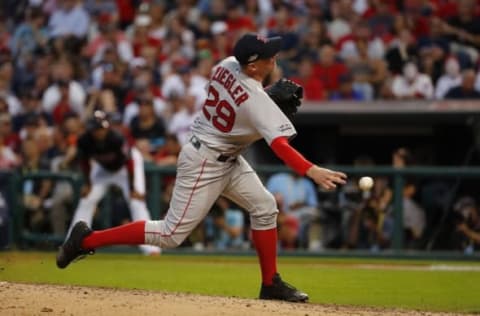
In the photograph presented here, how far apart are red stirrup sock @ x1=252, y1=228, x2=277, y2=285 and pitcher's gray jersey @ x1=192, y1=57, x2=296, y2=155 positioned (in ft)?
1.94

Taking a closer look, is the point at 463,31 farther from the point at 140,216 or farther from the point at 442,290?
the point at 442,290

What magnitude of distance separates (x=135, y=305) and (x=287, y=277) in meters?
3.55

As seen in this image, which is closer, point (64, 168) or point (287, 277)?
point (287, 277)

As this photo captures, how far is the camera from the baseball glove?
7.45 m

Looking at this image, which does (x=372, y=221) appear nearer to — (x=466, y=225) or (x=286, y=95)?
(x=466, y=225)

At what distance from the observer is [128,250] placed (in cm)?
1323

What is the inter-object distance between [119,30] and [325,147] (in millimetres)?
4369

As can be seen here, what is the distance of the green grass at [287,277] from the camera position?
333 inches

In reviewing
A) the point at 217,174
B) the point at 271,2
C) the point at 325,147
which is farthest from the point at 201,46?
the point at 217,174

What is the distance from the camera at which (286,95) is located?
7449 mm

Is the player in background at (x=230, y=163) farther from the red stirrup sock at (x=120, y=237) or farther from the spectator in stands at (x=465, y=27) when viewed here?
the spectator in stands at (x=465, y=27)

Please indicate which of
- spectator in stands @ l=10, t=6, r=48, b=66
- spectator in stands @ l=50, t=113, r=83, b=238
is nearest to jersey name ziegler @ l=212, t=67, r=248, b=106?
spectator in stands @ l=50, t=113, r=83, b=238

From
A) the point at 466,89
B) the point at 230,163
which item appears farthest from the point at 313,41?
the point at 230,163

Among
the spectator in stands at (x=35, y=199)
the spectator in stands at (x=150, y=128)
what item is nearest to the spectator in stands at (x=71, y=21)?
the spectator in stands at (x=150, y=128)
